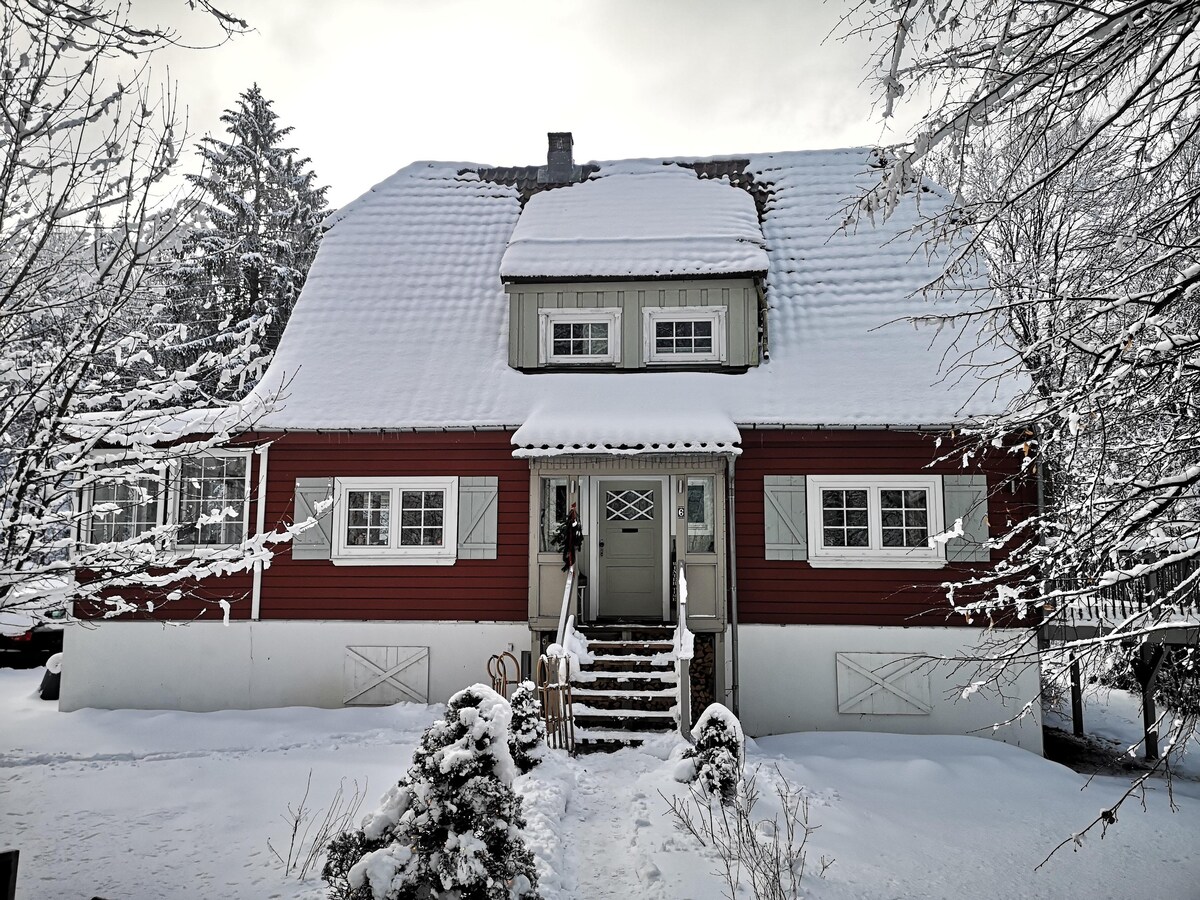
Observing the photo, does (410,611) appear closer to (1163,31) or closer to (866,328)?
(866,328)

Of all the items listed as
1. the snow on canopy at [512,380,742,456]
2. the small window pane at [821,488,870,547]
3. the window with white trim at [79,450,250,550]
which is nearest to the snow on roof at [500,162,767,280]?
the snow on canopy at [512,380,742,456]

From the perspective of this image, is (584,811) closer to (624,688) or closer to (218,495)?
(624,688)

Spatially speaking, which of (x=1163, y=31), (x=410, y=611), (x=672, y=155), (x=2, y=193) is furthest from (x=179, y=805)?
(x=672, y=155)

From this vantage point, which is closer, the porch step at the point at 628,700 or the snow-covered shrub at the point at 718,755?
the snow-covered shrub at the point at 718,755

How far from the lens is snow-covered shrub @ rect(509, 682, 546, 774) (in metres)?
8.27

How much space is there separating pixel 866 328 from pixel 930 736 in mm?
6069

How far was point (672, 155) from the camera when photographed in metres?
15.4

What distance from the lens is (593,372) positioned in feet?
41.2

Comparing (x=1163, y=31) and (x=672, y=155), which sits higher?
(x=672, y=155)

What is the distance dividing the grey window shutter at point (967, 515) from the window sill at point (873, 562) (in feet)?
0.86

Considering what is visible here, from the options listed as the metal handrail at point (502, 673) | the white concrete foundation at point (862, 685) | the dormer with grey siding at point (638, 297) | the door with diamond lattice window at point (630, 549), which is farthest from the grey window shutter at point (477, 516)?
the white concrete foundation at point (862, 685)

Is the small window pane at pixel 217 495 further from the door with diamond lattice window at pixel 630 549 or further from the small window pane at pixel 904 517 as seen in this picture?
the small window pane at pixel 904 517

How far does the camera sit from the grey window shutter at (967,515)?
11055 millimetres

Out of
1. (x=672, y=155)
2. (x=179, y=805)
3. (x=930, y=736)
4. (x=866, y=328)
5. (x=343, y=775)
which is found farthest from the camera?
(x=672, y=155)
